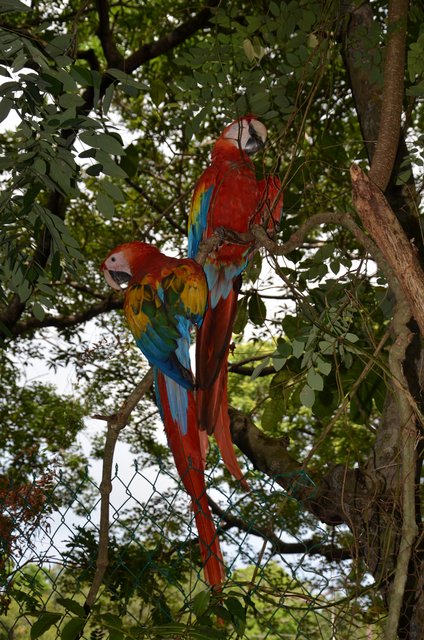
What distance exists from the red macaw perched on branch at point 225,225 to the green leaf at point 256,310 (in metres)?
0.72

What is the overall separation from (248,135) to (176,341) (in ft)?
1.94

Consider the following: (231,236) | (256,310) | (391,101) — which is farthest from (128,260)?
(256,310)

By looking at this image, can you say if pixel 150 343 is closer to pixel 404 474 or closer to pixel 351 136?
pixel 404 474

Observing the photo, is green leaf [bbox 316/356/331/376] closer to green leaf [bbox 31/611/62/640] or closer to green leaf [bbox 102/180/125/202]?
green leaf [bbox 102/180/125/202]

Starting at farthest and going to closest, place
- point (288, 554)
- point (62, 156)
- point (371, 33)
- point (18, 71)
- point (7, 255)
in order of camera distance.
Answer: point (288, 554) → point (371, 33) → point (7, 255) → point (62, 156) → point (18, 71)

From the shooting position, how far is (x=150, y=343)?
166 cm

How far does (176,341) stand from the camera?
1654 millimetres

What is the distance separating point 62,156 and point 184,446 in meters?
0.74

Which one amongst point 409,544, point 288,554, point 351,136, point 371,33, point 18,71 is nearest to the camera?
point 409,544

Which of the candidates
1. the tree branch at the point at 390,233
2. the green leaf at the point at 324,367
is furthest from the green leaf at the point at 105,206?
the green leaf at the point at 324,367

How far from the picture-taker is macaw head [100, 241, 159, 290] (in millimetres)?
1724

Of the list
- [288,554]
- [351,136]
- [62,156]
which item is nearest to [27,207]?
[62,156]

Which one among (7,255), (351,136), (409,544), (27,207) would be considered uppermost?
(351,136)

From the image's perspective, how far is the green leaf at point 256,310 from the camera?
8.46ft
